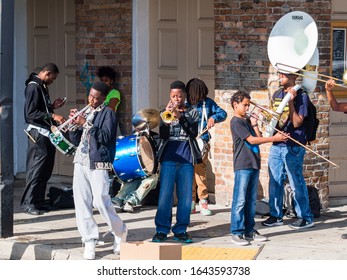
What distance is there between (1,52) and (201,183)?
3.07 meters

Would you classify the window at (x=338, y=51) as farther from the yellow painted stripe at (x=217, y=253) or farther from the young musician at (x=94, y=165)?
the young musician at (x=94, y=165)

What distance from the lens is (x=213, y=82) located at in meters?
13.0

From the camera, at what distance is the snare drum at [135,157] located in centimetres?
1197

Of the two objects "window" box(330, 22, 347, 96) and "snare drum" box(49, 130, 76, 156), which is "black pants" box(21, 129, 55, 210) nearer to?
"snare drum" box(49, 130, 76, 156)

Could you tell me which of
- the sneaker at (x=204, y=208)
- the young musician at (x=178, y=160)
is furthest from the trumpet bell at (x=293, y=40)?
the sneaker at (x=204, y=208)

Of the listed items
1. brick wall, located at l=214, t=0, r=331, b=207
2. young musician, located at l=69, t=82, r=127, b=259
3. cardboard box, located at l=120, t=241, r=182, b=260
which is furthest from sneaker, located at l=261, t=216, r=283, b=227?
cardboard box, located at l=120, t=241, r=182, b=260

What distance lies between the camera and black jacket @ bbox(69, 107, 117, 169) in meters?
9.84

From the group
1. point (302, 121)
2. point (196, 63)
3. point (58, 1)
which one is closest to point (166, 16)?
point (196, 63)

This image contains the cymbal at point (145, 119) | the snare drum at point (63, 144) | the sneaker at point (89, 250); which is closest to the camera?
the sneaker at point (89, 250)

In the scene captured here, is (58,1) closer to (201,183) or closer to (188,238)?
(201,183)

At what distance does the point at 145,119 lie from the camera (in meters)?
11.9

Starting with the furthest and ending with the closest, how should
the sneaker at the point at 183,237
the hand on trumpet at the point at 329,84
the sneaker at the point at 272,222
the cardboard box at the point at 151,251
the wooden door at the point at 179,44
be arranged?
1. the wooden door at the point at 179,44
2. the sneaker at the point at 272,222
3. the sneaker at the point at 183,237
4. the hand on trumpet at the point at 329,84
5. the cardboard box at the point at 151,251

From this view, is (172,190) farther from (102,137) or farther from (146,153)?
(146,153)

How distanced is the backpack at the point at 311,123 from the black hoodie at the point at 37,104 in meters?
3.18
